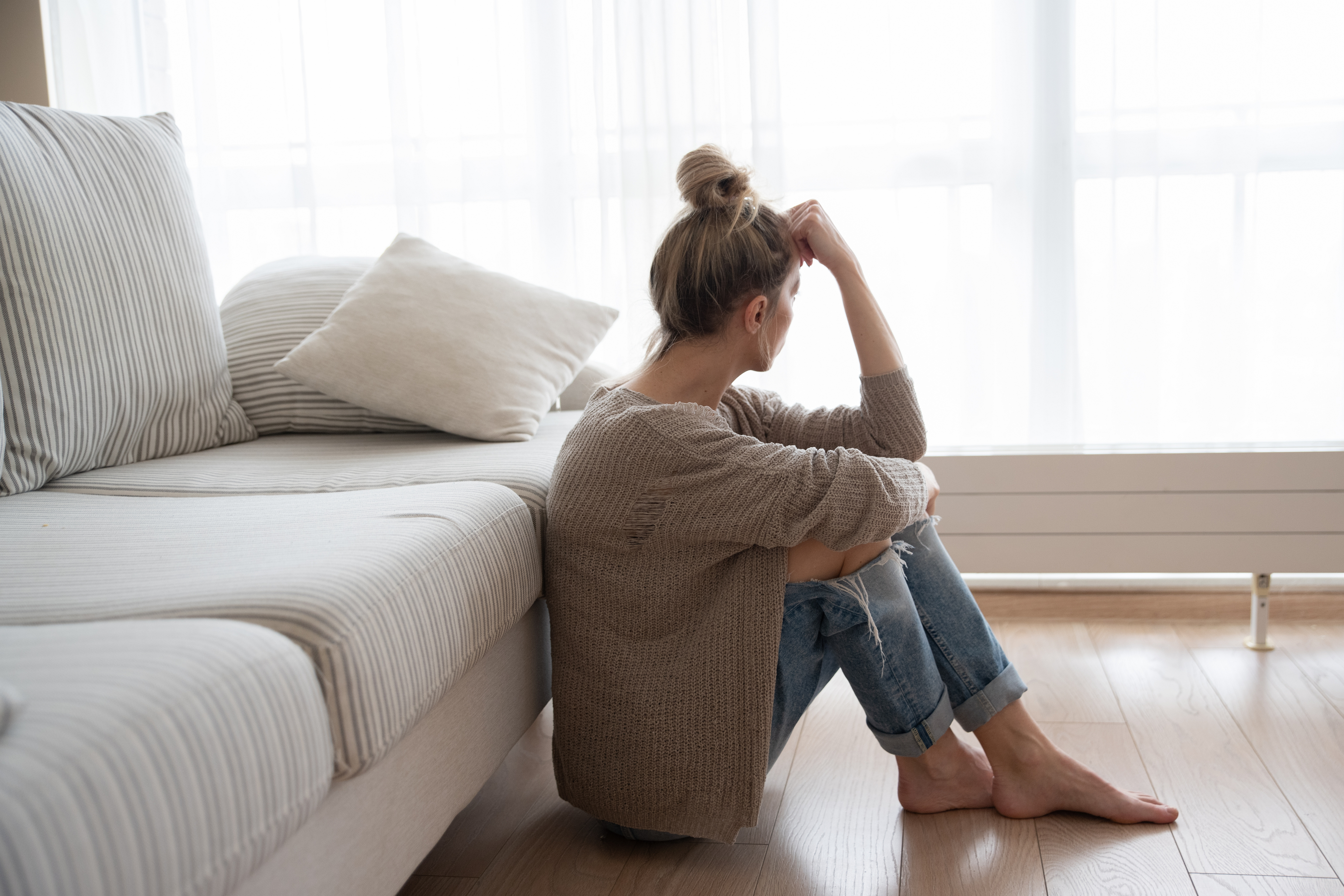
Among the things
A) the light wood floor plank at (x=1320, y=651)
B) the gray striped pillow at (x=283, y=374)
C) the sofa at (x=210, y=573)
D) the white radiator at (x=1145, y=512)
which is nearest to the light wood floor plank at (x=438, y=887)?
the sofa at (x=210, y=573)

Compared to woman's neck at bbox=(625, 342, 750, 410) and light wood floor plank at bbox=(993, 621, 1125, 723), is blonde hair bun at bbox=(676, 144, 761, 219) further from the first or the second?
light wood floor plank at bbox=(993, 621, 1125, 723)

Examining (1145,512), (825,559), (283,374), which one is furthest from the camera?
(1145,512)

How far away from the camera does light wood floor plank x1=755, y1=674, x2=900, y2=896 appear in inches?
46.2

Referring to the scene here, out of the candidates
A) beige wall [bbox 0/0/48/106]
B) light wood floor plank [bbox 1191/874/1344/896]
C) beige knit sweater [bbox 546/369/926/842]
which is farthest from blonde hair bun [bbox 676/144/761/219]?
beige wall [bbox 0/0/48/106]

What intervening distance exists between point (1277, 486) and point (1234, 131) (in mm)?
747

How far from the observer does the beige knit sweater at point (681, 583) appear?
3.51ft

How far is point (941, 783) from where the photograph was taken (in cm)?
132

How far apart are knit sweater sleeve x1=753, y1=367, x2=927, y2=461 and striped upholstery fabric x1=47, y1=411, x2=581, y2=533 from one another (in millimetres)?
348

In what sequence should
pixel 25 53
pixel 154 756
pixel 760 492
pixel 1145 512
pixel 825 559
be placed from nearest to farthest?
pixel 154 756
pixel 760 492
pixel 825 559
pixel 1145 512
pixel 25 53

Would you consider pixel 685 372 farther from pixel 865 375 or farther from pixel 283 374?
pixel 283 374

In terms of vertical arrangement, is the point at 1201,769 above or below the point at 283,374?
below

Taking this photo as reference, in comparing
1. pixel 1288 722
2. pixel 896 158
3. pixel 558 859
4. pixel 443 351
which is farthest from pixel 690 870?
pixel 896 158

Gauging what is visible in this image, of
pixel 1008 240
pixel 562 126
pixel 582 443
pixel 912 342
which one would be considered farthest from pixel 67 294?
pixel 1008 240

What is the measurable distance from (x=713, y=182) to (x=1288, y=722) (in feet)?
4.08
